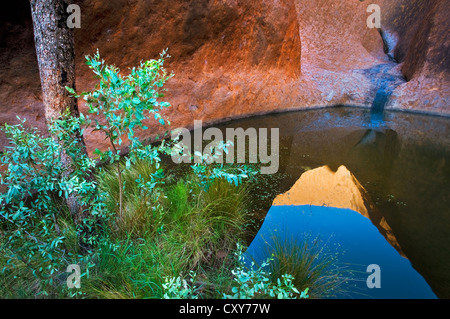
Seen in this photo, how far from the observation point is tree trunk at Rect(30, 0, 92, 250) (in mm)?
2066

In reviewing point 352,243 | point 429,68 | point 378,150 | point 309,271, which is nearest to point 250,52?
point 378,150

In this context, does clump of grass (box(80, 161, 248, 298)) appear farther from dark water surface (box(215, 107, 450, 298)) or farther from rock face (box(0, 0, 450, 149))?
rock face (box(0, 0, 450, 149))

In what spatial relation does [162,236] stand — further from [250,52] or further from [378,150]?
[250,52]

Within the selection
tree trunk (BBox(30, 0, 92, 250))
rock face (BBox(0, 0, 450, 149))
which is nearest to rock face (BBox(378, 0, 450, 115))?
rock face (BBox(0, 0, 450, 149))

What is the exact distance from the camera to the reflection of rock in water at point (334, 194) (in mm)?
3053

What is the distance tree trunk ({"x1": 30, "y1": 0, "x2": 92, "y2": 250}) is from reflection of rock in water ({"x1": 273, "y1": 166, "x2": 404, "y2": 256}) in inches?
79.9

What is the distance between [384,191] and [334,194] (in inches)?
26.0

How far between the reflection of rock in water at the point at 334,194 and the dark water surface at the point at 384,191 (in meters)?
0.08

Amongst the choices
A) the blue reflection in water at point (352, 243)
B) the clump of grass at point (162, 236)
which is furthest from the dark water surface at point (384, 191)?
the clump of grass at point (162, 236)

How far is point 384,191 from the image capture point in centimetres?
361

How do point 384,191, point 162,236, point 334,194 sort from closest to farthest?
1. point 162,236
2. point 334,194
3. point 384,191
